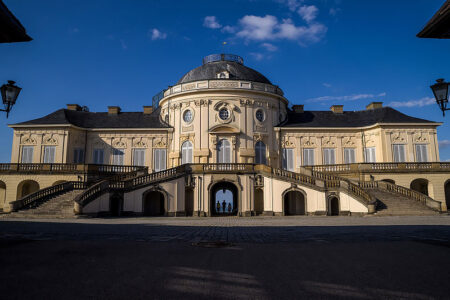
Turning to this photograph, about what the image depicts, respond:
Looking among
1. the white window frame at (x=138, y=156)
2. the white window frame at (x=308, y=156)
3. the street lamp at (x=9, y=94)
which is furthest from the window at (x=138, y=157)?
the street lamp at (x=9, y=94)

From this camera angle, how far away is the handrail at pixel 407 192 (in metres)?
22.5

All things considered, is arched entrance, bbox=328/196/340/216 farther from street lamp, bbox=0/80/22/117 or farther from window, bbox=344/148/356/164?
street lamp, bbox=0/80/22/117

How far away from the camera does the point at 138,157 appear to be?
35156mm

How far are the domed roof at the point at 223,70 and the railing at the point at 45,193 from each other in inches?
592

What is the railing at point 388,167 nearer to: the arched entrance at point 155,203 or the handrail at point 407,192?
the handrail at point 407,192

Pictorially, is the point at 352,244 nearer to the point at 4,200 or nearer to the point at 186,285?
the point at 186,285

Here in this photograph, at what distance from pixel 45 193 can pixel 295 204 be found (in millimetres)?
18871

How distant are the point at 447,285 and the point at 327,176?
73.9 ft

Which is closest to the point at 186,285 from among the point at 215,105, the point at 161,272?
the point at 161,272

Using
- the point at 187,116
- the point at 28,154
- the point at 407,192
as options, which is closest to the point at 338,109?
the point at 407,192

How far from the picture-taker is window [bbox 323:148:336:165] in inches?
1379

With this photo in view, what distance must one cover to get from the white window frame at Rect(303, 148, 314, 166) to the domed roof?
27.2ft

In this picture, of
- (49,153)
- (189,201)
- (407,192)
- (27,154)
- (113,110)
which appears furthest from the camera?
(113,110)

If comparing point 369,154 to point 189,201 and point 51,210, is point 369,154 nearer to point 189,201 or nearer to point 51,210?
point 189,201
